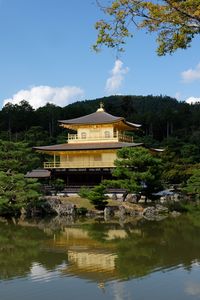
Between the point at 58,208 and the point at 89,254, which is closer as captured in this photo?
the point at 89,254

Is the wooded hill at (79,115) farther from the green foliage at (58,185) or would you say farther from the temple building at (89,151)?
the green foliage at (58,185)

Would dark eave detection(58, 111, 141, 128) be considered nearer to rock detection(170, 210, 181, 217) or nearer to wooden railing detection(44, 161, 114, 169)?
wooden railing detection(44, 161, 114, 169)

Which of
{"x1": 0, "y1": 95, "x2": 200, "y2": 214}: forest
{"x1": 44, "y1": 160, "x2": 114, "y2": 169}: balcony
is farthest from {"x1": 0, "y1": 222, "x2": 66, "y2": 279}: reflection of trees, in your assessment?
{"x1": 44, "y1": 160, "x2": 114, "y2": 169}: balcony

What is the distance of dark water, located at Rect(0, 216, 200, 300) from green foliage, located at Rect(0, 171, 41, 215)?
131 centimetres

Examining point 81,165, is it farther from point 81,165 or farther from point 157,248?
point 157,248

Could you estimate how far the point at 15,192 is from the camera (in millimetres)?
22422

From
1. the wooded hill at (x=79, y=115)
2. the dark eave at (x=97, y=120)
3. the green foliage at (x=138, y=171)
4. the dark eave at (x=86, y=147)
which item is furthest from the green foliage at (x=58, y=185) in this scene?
the wooded hill at (x=79, y=115)

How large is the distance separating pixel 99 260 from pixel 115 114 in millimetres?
61580

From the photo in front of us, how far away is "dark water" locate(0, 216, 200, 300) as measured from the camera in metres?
9.76

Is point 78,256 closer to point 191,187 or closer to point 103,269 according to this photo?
point 103,269

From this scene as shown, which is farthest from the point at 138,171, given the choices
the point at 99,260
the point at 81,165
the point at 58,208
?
the point at 99,260

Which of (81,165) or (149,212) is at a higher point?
(81,165)

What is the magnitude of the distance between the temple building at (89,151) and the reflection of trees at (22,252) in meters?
12.0

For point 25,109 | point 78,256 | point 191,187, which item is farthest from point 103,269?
point 25,109
